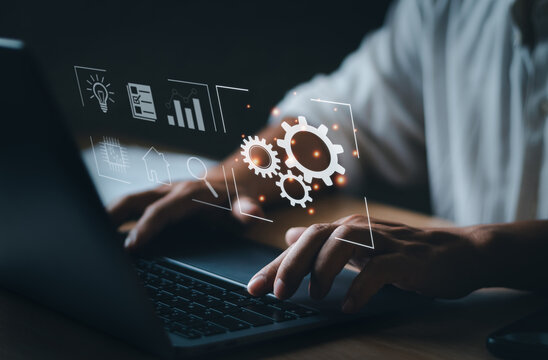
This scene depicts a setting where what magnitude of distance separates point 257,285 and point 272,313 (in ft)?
0.17

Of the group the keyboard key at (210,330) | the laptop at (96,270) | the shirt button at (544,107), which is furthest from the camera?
the shirt button at (544,107)

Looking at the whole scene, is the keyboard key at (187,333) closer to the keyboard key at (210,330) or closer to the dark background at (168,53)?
the keyboard key at (210,330)

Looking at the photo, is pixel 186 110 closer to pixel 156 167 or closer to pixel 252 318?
pixel 156 167

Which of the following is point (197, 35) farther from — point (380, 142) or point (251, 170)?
point (380, 142)

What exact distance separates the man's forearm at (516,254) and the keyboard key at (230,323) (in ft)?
0.92

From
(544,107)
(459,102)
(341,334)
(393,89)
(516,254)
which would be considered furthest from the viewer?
(393,89)

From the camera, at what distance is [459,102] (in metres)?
1.22

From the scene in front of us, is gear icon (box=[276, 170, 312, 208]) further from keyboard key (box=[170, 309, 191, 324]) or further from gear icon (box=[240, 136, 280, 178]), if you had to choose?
keyboard key (box=[170, 309, 191, 324])

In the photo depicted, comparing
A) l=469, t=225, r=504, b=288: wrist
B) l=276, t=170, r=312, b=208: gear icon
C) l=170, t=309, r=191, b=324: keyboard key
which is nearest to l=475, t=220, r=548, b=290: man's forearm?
l=469, t=225, r=504, b=288: wrist

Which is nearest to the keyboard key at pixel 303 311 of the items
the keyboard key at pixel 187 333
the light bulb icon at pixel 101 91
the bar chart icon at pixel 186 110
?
the keyboard key at pixel 187 333

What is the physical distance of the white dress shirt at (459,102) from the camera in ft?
3.45

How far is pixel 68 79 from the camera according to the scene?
82cm

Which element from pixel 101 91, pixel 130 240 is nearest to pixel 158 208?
pixel 130 240

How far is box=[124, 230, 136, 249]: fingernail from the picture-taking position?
802mm
